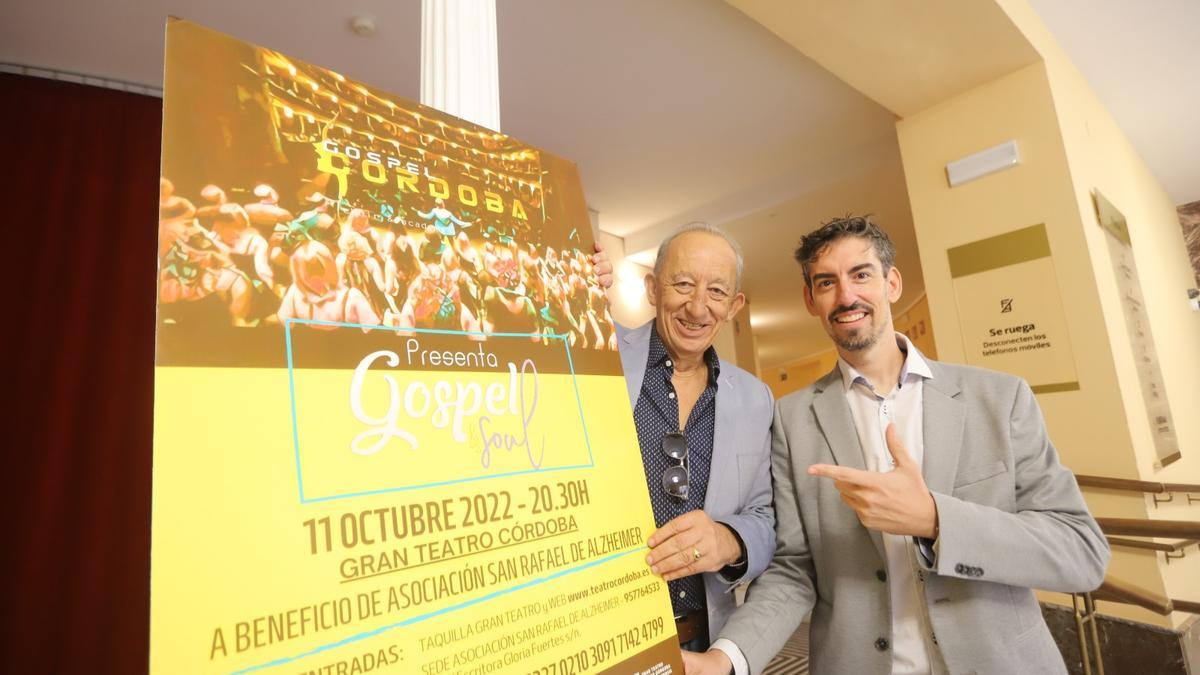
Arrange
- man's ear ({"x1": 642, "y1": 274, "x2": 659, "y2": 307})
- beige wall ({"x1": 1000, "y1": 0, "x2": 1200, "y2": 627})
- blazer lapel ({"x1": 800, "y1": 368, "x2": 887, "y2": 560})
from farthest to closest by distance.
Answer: beige wall ({"x1": 1000, "y1": 0, "x2": 1200, "y2": 627}), man's ear ({"x1": 642, "y1": 274, "x2": 659, "y2": 307}), blazer lapel ({"x1": 800, "y1": 368, "x2": 887, "y2": 560})

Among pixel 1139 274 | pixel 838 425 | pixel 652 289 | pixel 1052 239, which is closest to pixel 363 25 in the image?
pixel 652 289

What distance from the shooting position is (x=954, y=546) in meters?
1.03

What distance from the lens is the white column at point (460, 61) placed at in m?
0.96

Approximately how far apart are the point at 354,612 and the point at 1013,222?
3.63m

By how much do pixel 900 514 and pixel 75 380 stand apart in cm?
337

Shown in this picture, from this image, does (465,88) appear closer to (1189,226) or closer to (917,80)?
(917,80)

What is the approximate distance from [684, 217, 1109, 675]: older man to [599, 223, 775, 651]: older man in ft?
0.28

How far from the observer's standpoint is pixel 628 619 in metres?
0.72

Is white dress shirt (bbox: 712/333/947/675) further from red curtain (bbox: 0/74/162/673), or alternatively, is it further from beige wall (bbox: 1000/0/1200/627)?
red curtain (bbox: 0/74/162/673)

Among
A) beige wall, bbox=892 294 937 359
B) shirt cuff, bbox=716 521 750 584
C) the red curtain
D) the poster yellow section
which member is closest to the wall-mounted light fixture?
shirt cuff, bbox=716 521 750 584

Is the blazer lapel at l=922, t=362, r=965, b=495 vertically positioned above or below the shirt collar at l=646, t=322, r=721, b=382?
below

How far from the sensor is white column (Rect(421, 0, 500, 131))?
96cm

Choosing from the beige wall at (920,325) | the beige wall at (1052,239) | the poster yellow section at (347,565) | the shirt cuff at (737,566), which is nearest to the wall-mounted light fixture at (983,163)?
the beige wall at (1052,239)

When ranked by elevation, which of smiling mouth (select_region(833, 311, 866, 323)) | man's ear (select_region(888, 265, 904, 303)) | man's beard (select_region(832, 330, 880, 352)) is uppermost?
man's ear (select_region(888, 265, 904, 303))
